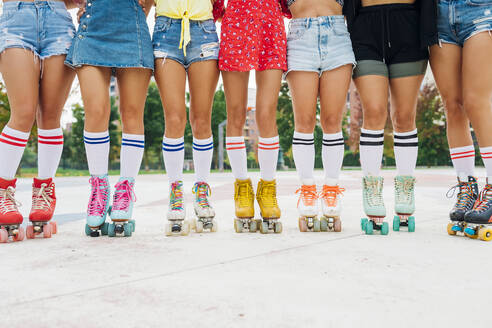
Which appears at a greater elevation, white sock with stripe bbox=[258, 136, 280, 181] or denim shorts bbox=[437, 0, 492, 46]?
denim shorts bbox=[437, 0, 492, 46]

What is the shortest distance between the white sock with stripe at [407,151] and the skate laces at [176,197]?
5.18 feet

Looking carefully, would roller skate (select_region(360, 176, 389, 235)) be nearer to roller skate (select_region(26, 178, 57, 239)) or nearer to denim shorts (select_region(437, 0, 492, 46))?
denim shorts (select_region(437, 0, 492, 46))

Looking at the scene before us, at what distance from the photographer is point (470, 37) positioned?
2.35 m

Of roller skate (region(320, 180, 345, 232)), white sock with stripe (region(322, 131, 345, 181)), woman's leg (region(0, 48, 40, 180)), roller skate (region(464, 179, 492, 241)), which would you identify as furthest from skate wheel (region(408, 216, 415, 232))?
woman's leg (region(0, 48, 40, 180))

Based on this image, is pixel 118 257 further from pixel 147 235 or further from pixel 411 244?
pixel 411 244

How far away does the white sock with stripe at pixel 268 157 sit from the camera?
2688 millimetres

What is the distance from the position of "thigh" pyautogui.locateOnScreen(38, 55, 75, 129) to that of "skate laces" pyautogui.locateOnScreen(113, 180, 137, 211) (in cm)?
68

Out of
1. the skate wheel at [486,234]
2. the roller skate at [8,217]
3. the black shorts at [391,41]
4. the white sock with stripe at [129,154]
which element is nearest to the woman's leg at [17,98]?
the roller skate at [8,217]

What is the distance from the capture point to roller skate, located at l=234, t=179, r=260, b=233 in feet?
8.36

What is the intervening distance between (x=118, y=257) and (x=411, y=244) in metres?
1.59

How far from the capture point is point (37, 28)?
92.2 inches

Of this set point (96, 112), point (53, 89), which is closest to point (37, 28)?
point (53, 89)

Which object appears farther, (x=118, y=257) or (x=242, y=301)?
(x=118, y=257)

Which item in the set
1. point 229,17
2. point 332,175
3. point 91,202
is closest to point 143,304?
point 91,202
